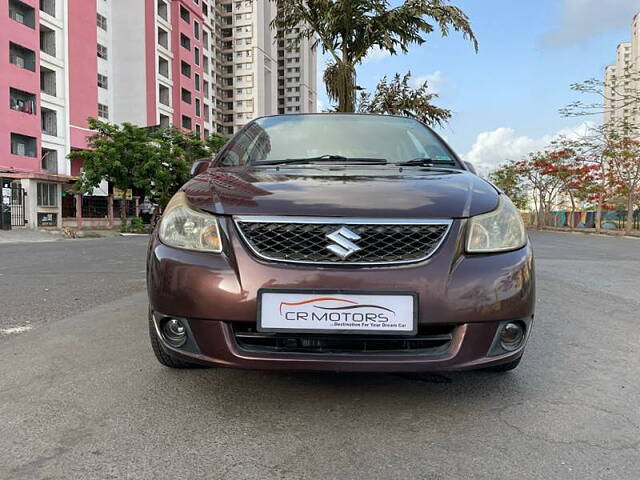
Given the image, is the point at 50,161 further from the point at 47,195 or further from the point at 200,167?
the point at 200,167

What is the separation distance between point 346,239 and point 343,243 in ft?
0.08

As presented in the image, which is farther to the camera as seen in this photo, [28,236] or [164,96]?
[164,96]

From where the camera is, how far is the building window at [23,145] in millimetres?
26516

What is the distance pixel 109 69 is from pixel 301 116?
3836 centimetres

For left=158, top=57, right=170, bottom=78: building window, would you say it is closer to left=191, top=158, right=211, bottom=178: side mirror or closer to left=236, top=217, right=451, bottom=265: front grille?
left=191, top=158, right=211, bottom=178: side mirror

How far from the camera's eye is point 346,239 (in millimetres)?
2004

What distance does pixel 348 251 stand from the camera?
6.49 ft

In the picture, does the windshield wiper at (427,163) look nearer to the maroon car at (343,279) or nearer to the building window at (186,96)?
the maroon car at (343,279)

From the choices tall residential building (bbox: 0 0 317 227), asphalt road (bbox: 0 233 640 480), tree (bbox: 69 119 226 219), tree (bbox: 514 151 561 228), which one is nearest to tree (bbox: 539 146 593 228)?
tree (bbox: 514 151 561 228)

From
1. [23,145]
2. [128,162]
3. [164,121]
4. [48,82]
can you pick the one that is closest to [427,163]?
[128,162]

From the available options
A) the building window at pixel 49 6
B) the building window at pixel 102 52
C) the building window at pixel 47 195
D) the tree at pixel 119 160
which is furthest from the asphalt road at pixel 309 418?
the building window at pixel 102 52

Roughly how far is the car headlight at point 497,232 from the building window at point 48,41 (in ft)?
107

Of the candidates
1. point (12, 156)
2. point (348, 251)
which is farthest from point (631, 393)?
point (12, 156)

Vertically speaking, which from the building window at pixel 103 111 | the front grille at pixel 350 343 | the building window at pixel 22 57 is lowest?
the front grille at pixel 350 343
